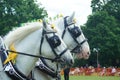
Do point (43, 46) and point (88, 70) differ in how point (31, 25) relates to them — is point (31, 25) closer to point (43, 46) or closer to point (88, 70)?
point (43, 46)

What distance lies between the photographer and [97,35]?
72500 mm

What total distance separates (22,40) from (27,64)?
452 millimetres

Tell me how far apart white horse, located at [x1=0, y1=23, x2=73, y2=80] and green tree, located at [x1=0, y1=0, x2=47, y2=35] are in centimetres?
3731

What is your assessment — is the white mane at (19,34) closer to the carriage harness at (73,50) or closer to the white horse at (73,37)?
the carriage harness at (73,50)

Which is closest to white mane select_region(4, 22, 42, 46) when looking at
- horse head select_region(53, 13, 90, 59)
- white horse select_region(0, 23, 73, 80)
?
white horse select_region(0, 23, 73, 80)

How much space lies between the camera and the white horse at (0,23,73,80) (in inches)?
330

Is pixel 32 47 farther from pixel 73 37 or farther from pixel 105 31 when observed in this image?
pixel 105 31

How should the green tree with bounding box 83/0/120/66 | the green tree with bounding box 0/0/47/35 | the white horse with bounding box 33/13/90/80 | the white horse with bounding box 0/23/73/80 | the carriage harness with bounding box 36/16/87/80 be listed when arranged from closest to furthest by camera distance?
the white horse with bounding box 0/23/73/80
the carriage harness with bounding box 36/16/87/80
the white horse with bounding box 33/13/90/80
the green tree with bounding box 0/0/47/35
the green tree with bounding box 83/0/120/66

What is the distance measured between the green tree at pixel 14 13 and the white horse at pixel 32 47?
122 ft

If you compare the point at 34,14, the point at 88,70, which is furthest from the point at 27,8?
the point at 88,70

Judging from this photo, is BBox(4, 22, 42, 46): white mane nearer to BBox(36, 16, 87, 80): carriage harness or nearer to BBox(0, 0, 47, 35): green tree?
BBox(36, 16, 87, 80): carriage harness

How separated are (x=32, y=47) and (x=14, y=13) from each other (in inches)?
1641

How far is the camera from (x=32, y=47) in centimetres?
857

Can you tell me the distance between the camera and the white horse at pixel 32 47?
27.5 feet
